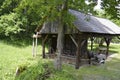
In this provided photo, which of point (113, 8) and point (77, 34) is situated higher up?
point (113, 8)

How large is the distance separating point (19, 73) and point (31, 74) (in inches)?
63.7

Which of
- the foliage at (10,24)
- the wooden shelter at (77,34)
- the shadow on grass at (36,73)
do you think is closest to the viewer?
the shadow on grass at (36,73)

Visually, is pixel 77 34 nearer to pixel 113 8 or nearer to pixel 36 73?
pixel 113 8

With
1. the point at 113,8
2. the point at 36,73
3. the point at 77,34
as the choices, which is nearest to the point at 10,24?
the point at 77,34

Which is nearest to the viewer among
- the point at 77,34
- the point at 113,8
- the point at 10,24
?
the point at 113,8

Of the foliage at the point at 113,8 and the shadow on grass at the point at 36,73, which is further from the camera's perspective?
the foliage at the point at 113,8

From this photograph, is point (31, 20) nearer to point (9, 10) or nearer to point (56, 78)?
point (9, 10)

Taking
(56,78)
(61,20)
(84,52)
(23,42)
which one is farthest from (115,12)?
(23,42)

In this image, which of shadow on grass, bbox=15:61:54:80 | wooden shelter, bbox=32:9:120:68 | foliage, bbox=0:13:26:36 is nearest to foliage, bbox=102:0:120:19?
wooden shelter, bbox=32:9:120:68

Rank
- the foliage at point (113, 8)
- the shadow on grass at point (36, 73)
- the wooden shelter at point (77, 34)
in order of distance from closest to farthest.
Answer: the shadow on grass at point (36, 73) → the foliage at point (113, 8) → the wooden shelter at point (77, 34)

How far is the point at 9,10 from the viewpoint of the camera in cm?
2772

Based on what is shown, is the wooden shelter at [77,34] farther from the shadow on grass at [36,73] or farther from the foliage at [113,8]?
the shadow on grass at [36,73]

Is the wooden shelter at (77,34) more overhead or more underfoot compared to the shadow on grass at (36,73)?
more overhead

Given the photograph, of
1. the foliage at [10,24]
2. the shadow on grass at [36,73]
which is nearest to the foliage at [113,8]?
the shadow on grass at [36,73]
